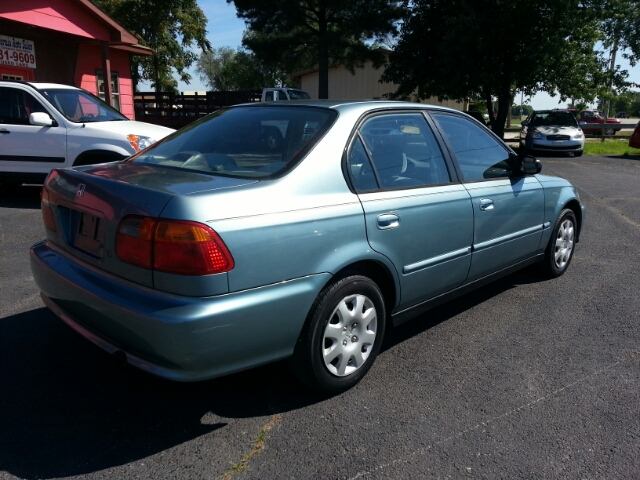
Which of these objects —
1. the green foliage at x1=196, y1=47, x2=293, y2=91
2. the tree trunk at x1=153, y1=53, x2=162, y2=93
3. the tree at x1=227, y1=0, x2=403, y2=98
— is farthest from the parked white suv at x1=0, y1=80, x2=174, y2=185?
the green foliage at x1=196, y1=47, x2=293, y2=91

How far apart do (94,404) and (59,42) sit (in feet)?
50.3

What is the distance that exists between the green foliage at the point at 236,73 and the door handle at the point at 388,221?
53592 mm

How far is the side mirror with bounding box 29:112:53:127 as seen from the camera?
8062mm

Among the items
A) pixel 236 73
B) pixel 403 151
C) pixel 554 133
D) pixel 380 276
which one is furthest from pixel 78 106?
pixel 236 73

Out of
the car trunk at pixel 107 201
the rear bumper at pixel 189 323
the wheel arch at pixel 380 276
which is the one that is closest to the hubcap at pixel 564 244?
the wheel arch at pixel 380 276

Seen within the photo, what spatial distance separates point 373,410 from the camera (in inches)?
124

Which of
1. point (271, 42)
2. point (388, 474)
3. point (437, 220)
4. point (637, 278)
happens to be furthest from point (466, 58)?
point (388, 474)

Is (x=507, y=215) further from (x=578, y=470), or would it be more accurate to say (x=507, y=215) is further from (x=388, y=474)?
(x=388, y=474)

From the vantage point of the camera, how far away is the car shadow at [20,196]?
8.53 meters

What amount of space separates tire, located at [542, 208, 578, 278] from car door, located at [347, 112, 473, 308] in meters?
1.59

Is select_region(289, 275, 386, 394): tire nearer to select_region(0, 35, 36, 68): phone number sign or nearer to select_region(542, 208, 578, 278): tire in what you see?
select_region(542, 208, 578, 278): tire

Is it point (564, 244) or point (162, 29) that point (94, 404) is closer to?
point (564, 244)

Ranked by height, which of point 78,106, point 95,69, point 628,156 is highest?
point 95,69

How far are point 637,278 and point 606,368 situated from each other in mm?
2236
